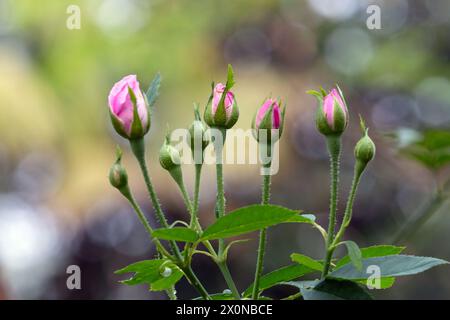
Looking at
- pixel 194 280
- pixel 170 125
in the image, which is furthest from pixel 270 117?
pixel 170 125

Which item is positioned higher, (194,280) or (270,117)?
(270,117)

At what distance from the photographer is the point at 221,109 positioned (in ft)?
1.80

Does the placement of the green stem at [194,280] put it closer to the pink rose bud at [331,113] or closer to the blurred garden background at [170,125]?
the pink rose bud at [331,113]

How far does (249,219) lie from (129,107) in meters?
0.13

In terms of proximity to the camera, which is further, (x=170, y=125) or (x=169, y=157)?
(x=170, y=125)

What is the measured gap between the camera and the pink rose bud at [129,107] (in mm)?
518

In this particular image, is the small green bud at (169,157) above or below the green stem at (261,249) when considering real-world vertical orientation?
above

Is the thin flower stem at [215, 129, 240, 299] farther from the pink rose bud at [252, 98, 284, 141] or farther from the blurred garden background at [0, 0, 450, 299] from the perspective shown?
the blurred garden background at [0, 0, 450, 299]

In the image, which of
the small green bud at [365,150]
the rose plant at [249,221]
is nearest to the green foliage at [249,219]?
the rose plant at [249,221]

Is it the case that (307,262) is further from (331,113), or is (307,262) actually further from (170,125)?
(170,125)

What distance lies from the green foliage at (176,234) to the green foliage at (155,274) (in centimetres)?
4

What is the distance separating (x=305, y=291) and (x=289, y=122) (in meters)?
2.93
